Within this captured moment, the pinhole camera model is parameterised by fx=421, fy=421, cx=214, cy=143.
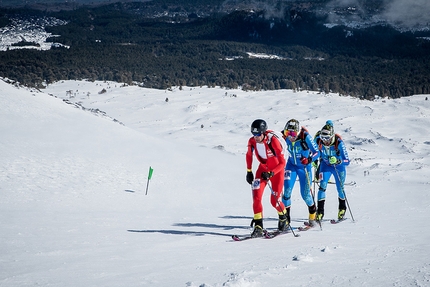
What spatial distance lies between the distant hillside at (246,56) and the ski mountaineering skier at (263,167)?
1979 inches

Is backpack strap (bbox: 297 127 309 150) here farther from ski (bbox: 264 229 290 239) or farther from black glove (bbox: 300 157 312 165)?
ski (bbox: 264 229 290 239)

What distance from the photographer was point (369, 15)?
162m

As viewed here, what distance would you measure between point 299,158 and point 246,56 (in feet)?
381

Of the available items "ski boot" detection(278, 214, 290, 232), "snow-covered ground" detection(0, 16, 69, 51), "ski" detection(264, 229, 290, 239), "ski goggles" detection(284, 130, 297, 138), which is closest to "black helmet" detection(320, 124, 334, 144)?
"ski goggles" detection(284, 130, 297, 138)

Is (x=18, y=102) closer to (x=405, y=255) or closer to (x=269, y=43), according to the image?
(x=405, y=255)

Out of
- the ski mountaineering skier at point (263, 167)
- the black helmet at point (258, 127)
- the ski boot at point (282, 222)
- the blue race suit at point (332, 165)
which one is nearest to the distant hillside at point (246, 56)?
the blue race suit at point (332, 165)

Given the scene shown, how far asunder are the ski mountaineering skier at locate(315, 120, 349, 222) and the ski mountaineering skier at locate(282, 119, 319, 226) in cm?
70

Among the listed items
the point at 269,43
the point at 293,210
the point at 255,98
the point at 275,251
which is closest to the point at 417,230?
the point at 275,251

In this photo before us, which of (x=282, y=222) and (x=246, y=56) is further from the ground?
(x=246, y=56)

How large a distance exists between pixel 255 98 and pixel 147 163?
30.5 metres

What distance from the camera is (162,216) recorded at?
9.75 meters

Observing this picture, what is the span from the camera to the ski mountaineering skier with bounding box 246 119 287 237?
709 centimetres

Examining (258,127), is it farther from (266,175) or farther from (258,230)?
(258,230)

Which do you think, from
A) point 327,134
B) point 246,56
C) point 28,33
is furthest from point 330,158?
point 28,33
